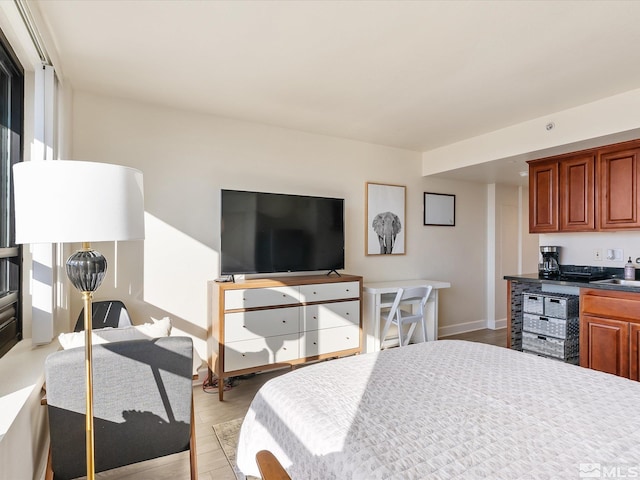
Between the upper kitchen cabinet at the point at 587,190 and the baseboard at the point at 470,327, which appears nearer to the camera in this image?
the upper kitchen cabinet at the point at 587,190

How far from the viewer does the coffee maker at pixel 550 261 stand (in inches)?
154

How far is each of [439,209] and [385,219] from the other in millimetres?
961

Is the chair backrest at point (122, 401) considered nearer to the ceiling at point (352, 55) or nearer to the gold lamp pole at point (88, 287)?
the gold lamp pole at point (88, 287)

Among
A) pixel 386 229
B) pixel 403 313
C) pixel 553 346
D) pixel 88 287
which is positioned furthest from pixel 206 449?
pixel 553 346

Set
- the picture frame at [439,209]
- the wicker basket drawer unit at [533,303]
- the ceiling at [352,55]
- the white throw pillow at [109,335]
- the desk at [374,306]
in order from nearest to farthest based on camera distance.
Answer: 1. the white throw pillow at [109,335]
2. the ceiling at [352,55]
3. the wicker basket drawer unit at [533,303]
4. the desk at [374,306]
5. the picture frame at [439,209]

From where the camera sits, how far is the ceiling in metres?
1.85

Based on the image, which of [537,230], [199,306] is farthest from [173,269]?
[537,230]

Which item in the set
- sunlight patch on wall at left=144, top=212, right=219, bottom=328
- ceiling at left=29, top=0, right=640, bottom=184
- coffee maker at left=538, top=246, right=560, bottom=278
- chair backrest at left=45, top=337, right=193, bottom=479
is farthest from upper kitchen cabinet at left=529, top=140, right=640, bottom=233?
chair backrest at left=45, top=337, right=193, bottom=479

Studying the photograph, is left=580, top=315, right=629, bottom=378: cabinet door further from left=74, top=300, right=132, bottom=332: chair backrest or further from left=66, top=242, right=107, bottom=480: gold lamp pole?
left=74, top=300, right=132, bottom=332: chair backrest

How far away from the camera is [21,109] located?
208 centimetres

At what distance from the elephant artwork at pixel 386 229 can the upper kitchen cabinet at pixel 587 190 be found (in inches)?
58.2

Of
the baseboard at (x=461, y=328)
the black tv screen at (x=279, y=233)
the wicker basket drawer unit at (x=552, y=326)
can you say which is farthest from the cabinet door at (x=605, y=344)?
the black tv screen at (x=279, y=233)

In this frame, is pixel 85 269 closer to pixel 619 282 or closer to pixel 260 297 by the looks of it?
pixel 260 297

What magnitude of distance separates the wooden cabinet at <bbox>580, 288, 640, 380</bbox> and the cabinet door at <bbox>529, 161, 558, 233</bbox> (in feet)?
2.92
